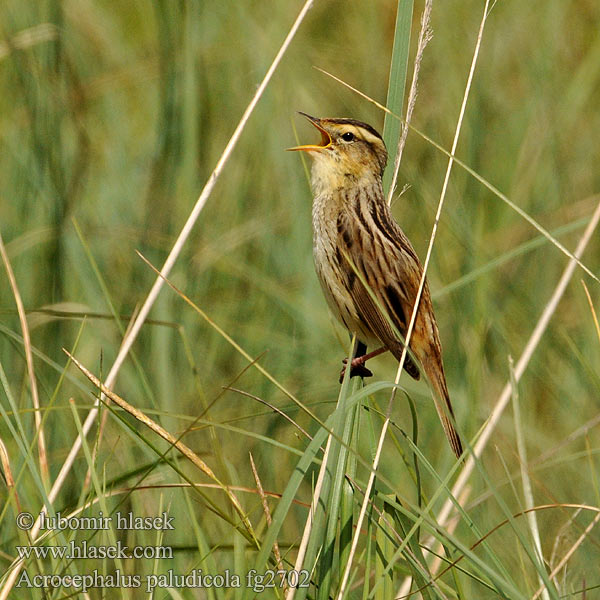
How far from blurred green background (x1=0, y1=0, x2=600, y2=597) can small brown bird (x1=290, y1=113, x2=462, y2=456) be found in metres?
0.29

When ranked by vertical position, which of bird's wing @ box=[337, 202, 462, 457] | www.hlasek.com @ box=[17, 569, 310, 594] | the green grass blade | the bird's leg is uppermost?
the green grass blade

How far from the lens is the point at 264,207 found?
5.50 m

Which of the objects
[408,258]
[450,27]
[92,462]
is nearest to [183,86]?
[408,258]

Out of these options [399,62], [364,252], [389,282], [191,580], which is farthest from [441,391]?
[191,580]

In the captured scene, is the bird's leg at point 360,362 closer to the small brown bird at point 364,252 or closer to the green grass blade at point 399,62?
the small brown bird at point 364,252

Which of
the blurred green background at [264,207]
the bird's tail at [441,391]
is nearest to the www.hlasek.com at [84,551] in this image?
the blurred green background at [264,207]

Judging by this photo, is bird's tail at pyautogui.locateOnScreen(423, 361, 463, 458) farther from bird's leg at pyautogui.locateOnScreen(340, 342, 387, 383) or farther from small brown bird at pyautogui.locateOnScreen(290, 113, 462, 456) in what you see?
bird's leg at pyautogui.locateOnScreen(340, 342, 387, 383)

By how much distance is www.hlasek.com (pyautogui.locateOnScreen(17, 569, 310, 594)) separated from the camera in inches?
91.2

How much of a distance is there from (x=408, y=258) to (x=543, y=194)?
218 centimetres

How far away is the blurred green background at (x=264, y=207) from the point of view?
440 centimetres

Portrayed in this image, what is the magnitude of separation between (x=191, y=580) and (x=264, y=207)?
10.2 feet

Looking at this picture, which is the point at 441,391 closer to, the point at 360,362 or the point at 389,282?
the point at 360,362

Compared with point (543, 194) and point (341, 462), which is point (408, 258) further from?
point (543, 194)

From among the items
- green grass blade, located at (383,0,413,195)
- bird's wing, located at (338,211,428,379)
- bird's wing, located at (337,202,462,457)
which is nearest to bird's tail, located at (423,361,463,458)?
bird's wing, located at (337,202,462,457)
